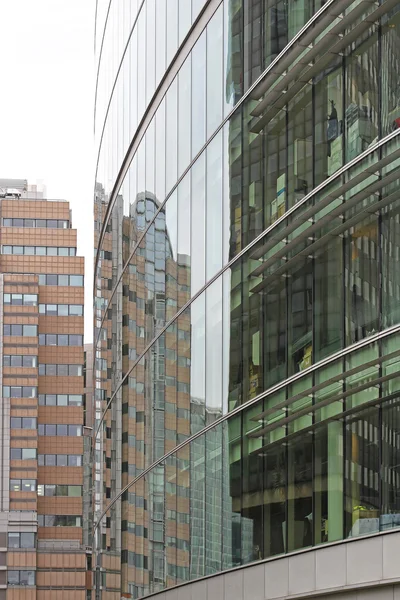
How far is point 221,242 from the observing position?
76.3ft

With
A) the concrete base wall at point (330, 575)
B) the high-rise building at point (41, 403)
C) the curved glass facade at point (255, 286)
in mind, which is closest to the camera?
the concrete base wall at point (330, 575)

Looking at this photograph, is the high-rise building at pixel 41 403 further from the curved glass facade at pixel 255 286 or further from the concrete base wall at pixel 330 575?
the concrete base wall at pixel 330 575

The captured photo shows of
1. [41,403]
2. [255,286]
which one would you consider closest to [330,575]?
[255,286]

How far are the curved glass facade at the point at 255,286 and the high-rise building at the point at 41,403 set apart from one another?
87.9 meters

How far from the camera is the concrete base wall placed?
15312 millimetres

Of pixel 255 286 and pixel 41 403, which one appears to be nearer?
pixel 255 286

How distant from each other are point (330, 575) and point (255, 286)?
561cm

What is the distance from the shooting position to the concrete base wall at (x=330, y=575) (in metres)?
15.3

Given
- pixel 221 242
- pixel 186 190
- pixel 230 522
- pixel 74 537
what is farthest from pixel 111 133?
pixel 74 537

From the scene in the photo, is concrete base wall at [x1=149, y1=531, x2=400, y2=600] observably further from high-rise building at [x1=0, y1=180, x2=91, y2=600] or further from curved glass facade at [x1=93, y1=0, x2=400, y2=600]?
high-rise building at [x1=0, y1=180, x2=91, y2=600]

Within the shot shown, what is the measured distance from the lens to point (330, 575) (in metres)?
16.8

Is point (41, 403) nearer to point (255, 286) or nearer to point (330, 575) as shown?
point (255, 286)

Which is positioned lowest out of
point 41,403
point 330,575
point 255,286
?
point 330,575

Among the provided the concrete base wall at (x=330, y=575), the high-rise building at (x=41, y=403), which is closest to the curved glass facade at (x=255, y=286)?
the concrete base wall at (x=330, y=575)
